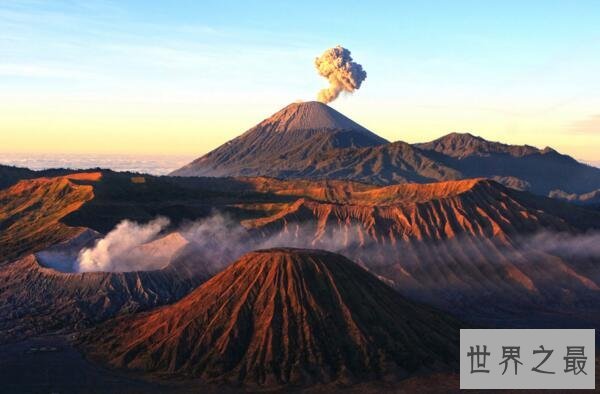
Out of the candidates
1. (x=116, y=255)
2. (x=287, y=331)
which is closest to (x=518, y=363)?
(x=287, y=331)

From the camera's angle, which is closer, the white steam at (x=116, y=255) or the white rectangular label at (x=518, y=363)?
the white rectangular label at (x=518, y=363)

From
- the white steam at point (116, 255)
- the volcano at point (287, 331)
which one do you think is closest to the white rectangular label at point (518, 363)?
the volcano at point (287, 331)

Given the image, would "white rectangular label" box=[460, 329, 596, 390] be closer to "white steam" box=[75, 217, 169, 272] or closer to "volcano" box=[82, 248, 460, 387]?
"volcano" box=[82, 248, 460, 387]

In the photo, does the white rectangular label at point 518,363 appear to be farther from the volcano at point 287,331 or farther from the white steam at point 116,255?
the white steam at point 116,255

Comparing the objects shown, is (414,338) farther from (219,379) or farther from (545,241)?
(545,241)

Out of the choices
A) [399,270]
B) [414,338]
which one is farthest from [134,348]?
[399,270]

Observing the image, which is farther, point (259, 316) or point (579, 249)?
point (579, 249)

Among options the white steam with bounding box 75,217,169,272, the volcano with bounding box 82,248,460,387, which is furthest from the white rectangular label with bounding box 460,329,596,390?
the white steam with bounding box 75,217,169,272

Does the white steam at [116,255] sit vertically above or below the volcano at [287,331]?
above
